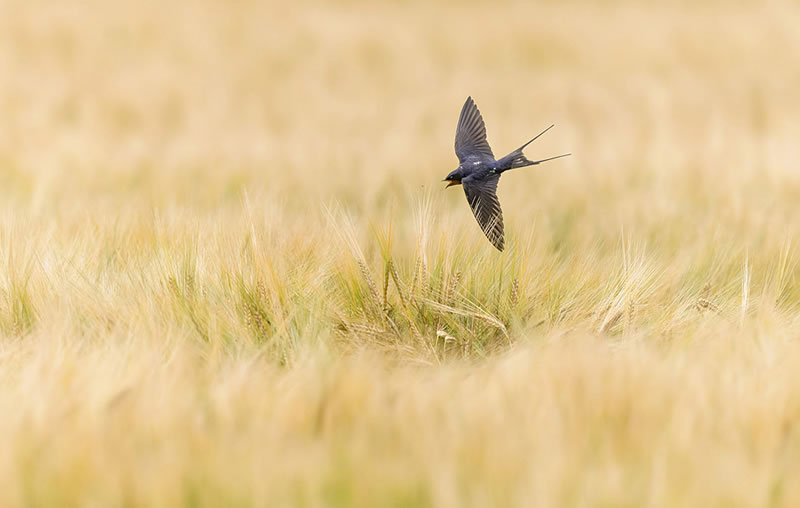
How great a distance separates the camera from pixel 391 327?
2434 mm

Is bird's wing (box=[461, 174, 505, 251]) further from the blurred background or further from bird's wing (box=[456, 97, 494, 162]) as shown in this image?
the blurred background

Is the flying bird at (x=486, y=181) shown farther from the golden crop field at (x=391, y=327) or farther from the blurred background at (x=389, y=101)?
the blurred background at (x=389, y=101)

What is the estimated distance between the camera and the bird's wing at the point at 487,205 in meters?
2.20

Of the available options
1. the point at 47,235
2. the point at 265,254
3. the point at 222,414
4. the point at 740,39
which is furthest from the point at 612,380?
the point at 740,39

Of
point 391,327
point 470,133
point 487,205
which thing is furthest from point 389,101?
point 487,205

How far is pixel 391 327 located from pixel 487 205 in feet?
1.42

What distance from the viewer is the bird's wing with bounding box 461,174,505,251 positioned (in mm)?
2199

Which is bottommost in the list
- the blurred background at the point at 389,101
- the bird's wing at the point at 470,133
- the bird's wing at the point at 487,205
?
the blurred background at the point at 389,101

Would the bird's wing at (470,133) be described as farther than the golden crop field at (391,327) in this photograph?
Yes

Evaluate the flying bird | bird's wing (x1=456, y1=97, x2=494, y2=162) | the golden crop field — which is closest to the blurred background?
the golden crop field

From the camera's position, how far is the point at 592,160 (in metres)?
5.24

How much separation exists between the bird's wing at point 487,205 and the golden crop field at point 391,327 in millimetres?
114

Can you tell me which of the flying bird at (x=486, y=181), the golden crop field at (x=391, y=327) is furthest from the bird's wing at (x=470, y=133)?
the golden crop field at (x=391, y=327)

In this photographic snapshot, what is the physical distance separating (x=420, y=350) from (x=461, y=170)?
46 centimetres
